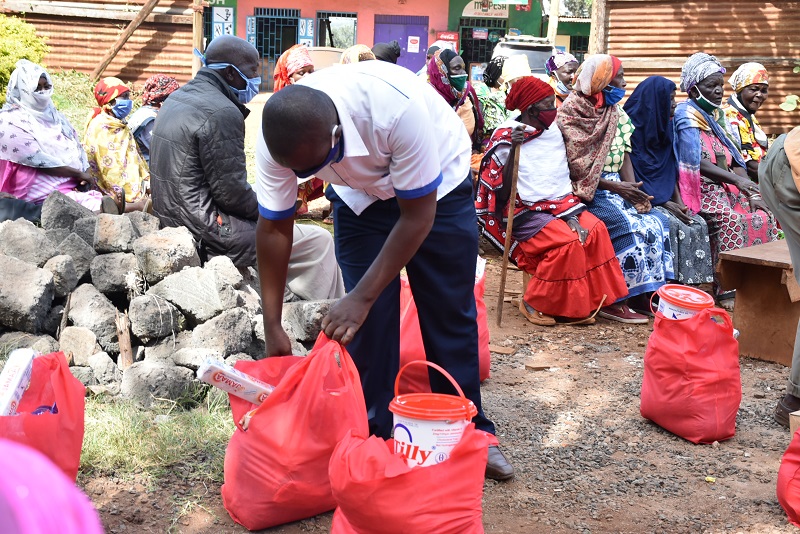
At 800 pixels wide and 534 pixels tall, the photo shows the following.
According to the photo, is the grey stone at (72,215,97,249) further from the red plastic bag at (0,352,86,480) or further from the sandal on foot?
the sandal on foot

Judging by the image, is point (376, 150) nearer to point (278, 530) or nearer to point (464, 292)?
point (464, 292)

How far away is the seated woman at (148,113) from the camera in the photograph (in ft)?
22.0

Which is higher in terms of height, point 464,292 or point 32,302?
point 464,292

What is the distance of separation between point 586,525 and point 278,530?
1136 millimetres

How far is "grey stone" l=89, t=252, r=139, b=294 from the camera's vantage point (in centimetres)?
427

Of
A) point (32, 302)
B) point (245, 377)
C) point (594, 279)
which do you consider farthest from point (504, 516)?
point (594, 279)

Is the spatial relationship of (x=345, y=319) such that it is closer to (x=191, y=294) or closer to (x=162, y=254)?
(x=191, y=294)

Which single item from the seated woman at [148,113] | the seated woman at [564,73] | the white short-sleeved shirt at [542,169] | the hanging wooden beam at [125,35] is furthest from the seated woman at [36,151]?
the hanging wooden beam at [125,35]

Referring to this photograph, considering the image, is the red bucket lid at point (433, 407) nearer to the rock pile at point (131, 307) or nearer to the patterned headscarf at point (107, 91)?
the rock pile at point (131, 307)

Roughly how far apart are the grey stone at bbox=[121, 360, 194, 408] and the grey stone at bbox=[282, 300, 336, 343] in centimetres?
63

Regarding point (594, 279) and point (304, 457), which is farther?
point (594, 279)

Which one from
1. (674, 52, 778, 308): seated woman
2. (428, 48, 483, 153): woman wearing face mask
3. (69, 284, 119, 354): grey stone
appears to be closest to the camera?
(69, 284, 119, 354): grey stone

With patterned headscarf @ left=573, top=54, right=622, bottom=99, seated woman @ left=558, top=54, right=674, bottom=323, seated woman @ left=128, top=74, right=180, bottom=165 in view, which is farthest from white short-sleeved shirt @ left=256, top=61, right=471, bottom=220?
seated woman @ left=128, top=74, right=180, bottom=165

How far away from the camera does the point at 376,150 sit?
2465 millimetres
